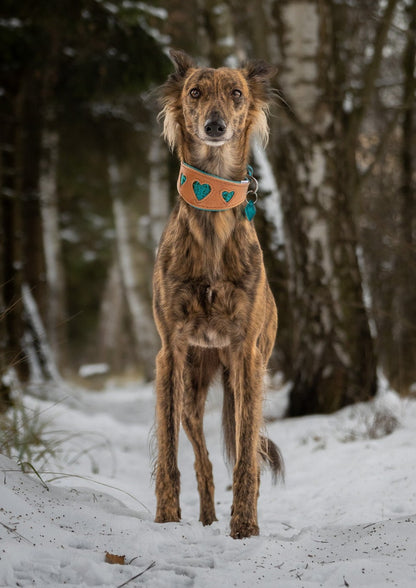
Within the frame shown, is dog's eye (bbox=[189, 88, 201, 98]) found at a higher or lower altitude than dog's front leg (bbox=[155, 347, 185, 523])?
higher

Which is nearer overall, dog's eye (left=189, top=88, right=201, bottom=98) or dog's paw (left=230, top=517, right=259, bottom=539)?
dog's paw (left=230, top=517, right=259, bottom=539)

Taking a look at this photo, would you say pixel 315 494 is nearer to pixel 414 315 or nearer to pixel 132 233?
pixel 414 315

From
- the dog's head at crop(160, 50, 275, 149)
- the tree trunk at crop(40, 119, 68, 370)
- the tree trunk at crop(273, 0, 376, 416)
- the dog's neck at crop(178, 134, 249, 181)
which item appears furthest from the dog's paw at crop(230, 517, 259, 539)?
the tree trunk at crop(40, 119, 68, 370)

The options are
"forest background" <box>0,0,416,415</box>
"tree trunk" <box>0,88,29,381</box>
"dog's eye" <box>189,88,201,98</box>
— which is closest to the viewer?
"dog's eye" <box>189,88,201,98</box>

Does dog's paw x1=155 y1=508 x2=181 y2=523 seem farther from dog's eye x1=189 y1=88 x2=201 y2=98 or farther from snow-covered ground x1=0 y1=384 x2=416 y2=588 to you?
dog's eye x1=189 y1=88 x2=201 y2=98

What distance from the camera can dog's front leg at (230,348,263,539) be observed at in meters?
3.53

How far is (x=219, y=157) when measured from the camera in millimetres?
3766

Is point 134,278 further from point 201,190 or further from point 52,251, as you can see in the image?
point 201,190

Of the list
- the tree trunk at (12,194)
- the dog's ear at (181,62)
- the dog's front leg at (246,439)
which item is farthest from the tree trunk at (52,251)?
the dog's front leg at (246,439)

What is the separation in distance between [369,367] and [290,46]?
11.6 ft

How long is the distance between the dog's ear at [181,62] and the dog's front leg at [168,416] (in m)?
1.63

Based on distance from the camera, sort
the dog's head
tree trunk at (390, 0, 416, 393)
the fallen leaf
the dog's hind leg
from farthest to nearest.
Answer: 1. tree trunk at (390, 0, 416, 393)
2. the dog's hind leg
3. the dog's head
4. the fallen leaf

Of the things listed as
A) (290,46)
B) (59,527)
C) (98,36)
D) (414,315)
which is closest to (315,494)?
(59,527)

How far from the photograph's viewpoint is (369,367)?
7.03m
